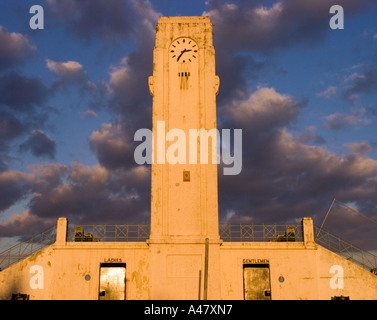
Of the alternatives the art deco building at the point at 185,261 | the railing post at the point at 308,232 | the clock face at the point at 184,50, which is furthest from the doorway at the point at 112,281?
the clock face at the point at 184,50

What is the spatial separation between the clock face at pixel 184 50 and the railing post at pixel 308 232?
1757 cm

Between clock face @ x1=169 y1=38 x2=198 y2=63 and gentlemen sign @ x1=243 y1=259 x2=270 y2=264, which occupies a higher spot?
clock face @ x1=169 y1=38 x2=198 y2=63

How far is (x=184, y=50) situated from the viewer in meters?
45.0

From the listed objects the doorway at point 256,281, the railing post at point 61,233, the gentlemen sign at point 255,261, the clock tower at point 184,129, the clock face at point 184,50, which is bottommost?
the doorway at point 256,281

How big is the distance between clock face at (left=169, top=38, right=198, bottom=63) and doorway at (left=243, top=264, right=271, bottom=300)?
62.3ft

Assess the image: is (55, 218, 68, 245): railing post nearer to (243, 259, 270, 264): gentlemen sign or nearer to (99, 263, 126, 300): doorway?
(99, 263, 126, 300): doorway

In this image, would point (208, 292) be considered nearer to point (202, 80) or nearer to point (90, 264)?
point (90, 264)

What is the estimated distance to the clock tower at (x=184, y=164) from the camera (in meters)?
40.1

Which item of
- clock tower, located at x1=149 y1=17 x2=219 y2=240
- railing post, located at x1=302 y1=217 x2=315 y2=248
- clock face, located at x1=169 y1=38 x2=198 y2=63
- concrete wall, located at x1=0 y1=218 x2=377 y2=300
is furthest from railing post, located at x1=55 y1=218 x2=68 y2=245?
railing post, located at x1=302 y1=217 x2=315 y2=248

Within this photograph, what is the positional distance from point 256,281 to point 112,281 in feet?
39.5

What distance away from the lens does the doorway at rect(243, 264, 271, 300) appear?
41.1 metres

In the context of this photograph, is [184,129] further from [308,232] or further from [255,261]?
[308,232]

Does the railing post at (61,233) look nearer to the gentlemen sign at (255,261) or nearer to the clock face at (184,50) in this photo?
the gentlemen sign at (255,261)
